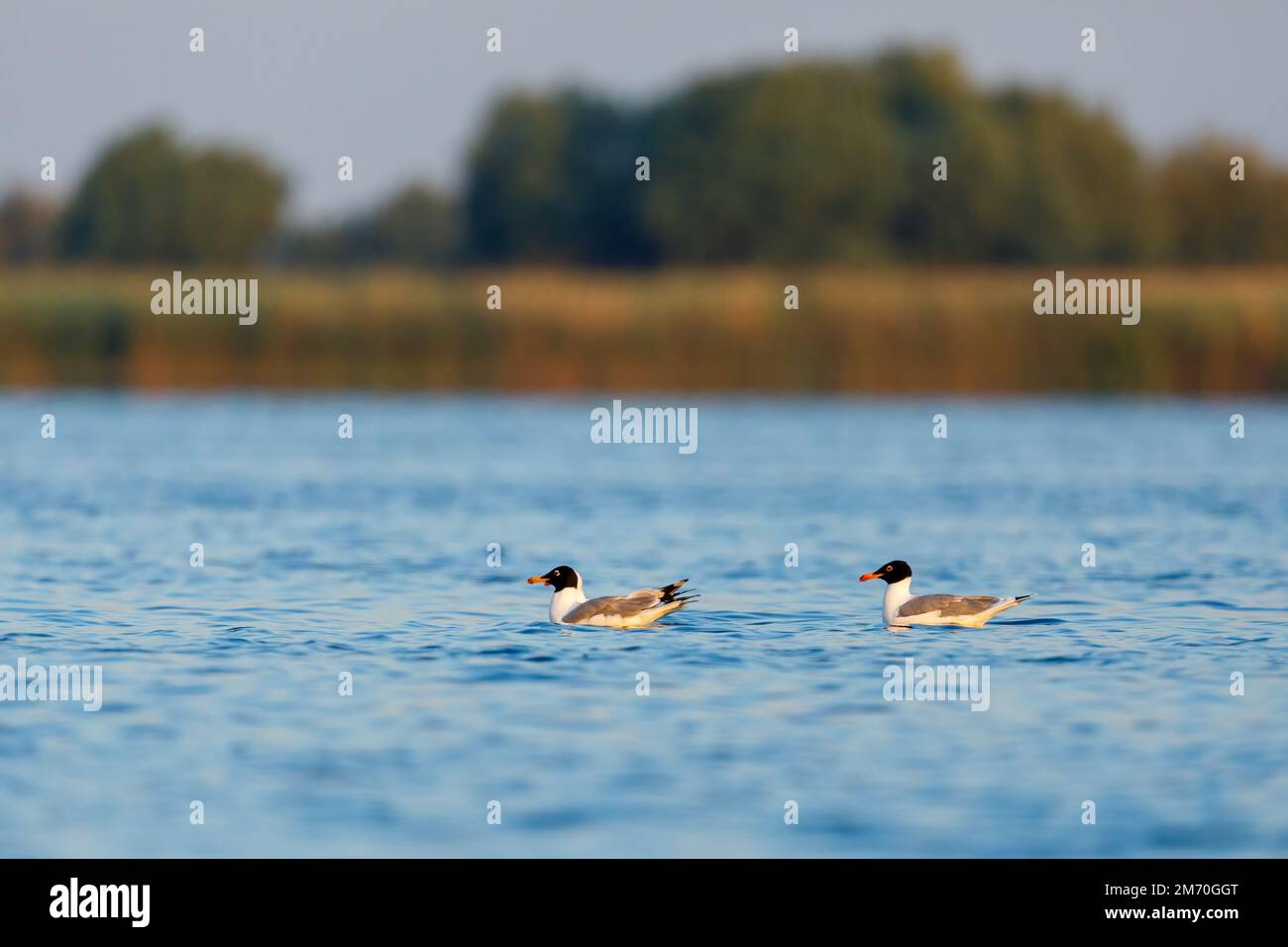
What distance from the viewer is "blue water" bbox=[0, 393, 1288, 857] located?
28.7 feet

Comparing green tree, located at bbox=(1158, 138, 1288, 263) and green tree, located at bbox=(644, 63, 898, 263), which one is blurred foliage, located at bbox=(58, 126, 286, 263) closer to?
green tree, located at bbox=(644, 63, 898, 263)

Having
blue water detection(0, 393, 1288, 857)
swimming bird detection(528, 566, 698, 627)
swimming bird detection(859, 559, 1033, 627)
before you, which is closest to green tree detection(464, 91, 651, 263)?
blue water detection(0, 393, 1288, 857)

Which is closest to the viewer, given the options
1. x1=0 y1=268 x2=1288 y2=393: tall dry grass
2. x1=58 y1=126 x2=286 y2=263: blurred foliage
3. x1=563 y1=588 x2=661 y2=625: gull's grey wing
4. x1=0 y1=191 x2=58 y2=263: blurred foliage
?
x1=563 y1=588 x2=661 y2=625: gull's grey wing

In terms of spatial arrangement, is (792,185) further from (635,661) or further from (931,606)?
(635,661)

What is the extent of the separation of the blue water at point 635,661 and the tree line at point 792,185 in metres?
40.9

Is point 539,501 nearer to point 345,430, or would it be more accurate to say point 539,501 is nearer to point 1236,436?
point 345,430

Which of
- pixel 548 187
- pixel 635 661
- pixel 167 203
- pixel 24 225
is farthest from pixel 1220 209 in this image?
pixel 635 661

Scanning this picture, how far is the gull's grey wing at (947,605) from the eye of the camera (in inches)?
530

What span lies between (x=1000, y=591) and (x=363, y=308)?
2153cm

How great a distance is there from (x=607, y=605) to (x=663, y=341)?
21.2 m

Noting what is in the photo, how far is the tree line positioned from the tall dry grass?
30.2 m

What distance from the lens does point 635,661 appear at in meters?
12.5

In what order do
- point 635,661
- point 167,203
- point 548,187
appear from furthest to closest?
1. point 548,187
2. point 167,203
3. point 635,661

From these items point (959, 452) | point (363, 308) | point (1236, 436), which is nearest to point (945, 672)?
point (959, 452)
